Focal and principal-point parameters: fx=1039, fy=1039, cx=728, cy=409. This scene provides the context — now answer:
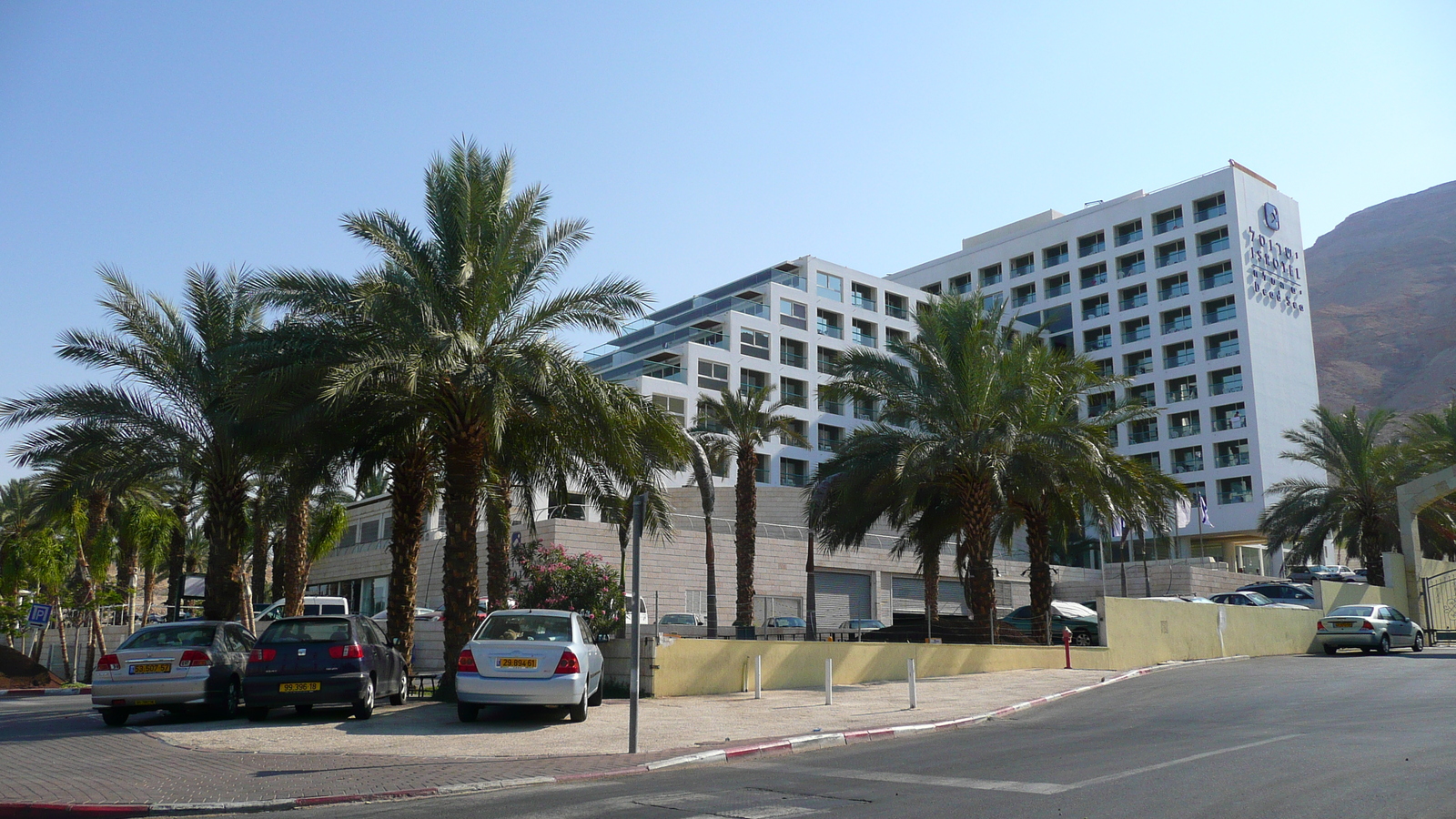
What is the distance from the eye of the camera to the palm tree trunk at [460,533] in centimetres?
1703

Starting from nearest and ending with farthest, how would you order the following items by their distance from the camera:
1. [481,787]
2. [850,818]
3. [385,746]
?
[850,818]
[481,787]
[385,746]

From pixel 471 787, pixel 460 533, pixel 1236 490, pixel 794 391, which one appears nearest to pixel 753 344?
pixel 794 391

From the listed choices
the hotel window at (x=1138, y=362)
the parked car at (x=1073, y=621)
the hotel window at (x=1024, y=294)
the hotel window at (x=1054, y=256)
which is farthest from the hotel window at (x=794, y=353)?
the parked car at (x=1073, y=621)

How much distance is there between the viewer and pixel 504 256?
1678cm

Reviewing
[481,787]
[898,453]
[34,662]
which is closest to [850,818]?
[481,787]

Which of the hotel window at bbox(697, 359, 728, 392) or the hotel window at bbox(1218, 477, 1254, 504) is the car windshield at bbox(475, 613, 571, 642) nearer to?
the hotel window at bbox(697, 359, 728, 392)

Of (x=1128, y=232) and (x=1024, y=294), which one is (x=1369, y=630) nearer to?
(x=1128, y=232)

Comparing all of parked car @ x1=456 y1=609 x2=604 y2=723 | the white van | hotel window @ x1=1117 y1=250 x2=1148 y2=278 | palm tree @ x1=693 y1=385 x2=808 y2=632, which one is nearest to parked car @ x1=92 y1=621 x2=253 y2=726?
→ parked car @ x1=456 y1=609 x2=604 y2=723

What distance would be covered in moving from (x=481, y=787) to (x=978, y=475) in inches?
737

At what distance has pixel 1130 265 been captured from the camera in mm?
76438

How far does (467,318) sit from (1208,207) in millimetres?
68395

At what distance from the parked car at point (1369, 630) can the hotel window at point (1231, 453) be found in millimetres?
41145

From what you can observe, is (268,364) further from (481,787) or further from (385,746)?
(481,787)

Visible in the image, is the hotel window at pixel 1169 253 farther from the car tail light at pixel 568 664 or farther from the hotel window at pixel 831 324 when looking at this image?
the car tail light at pixel 568 664
